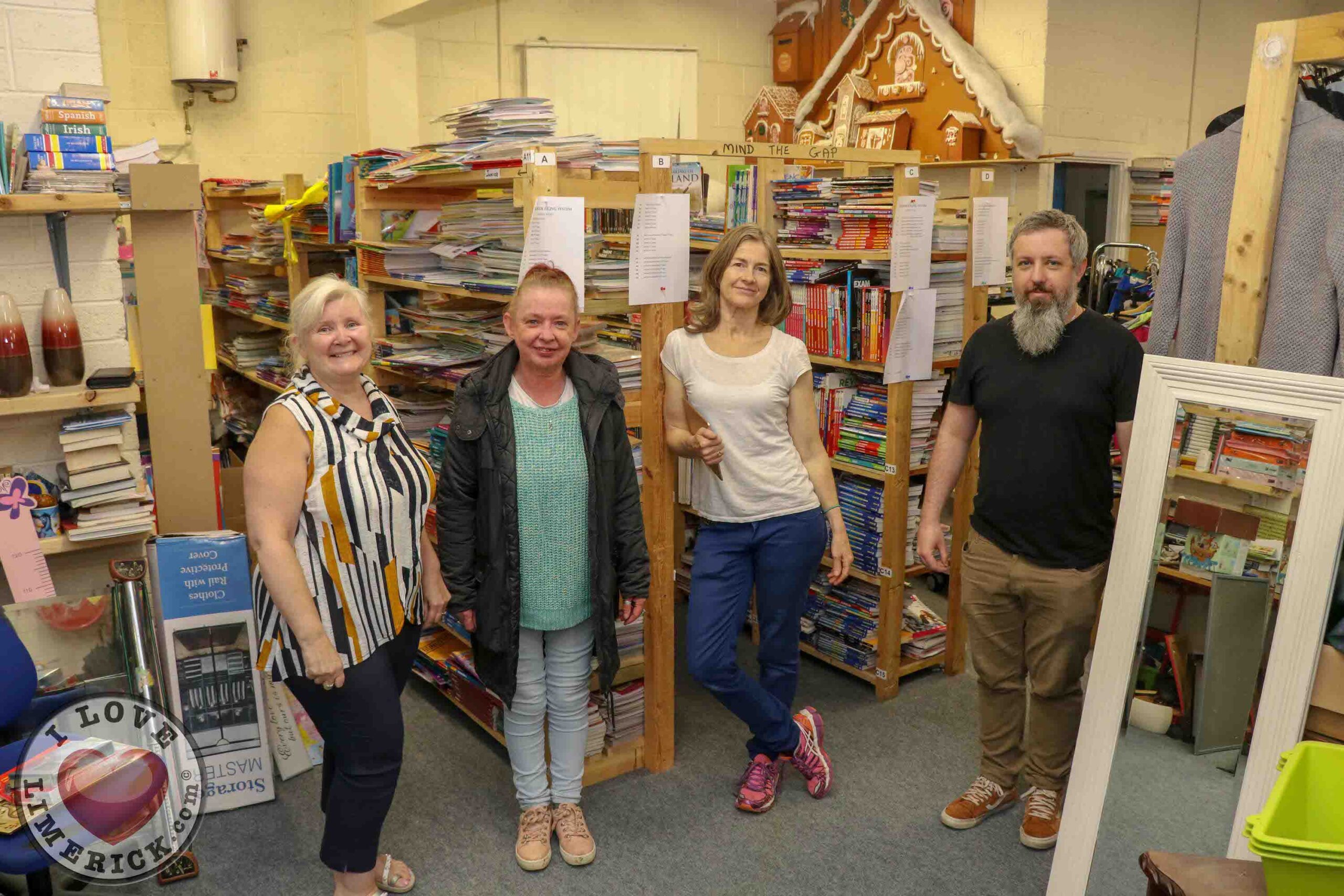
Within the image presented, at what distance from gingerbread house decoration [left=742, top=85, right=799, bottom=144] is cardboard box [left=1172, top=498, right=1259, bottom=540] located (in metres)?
5.34

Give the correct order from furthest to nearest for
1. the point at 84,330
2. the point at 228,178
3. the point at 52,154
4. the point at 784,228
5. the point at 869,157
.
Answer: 1. the point at 228,178
2. the point at 784,228
3. the point at 869,157
4. the point at 84,330
5. the point at 52,154

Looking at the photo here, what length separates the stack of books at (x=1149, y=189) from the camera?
6.07 m

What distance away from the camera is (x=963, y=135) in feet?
18.9

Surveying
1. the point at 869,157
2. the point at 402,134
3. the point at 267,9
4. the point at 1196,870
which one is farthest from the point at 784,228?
the point at 267,9

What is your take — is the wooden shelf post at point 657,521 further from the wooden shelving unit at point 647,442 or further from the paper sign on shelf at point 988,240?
the paper sign on shelf at point 988,240

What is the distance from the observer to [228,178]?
20.7 ft

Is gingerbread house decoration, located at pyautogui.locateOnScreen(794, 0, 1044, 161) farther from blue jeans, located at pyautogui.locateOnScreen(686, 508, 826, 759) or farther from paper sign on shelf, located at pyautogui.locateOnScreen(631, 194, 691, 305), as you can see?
blue jeans, located at pyautogui.locateOnScreen(686, 508, 826, 759)

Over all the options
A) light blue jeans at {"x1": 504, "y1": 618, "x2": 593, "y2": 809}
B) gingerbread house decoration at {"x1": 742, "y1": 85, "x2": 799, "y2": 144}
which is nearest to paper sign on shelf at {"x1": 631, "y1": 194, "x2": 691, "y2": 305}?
light blue jeans at {"x1": 504, "y1": 618, "x2": 593, "y2": 809}

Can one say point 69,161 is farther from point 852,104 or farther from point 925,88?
point 852,104

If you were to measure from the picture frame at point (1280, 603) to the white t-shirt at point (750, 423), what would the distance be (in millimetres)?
833

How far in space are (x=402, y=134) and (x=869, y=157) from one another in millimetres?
4135

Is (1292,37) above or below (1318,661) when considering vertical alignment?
above

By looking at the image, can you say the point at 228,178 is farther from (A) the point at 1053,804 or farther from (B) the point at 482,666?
(A) the point at 1053,804

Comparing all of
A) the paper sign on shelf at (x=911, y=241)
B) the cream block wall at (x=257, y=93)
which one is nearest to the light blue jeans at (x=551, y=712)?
the paper sign on shelf at (x=911, y=241)
